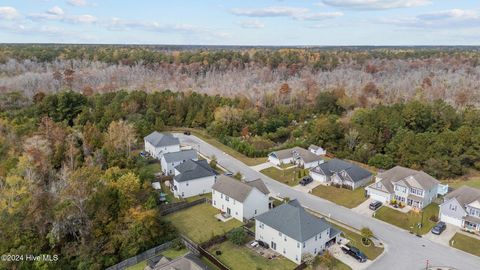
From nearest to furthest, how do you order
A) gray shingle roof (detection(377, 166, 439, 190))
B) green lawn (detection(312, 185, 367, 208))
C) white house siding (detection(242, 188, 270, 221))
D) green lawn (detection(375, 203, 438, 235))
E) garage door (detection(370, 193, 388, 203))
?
green lawn (detection(375, 203, 438, 235)), white house siding (detection(242, 188, 270, 221)), gray shingle roof (detection(377, 166, 439, 190)), garage door (detection(370, 193, 388, 203)), green lawn (detection(312, 185, 367, 208))

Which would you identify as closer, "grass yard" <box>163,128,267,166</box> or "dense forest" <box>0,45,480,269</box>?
"dense forest" <box>0,45,480,269</box>

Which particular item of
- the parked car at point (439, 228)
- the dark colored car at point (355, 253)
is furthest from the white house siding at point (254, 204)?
the parked car at point (439, 228)

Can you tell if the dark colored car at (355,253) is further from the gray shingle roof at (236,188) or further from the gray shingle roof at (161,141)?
the gray shingle roof at (161,141)

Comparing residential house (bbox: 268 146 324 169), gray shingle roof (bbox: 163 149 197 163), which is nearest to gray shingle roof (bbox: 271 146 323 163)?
residential house (bbox: 268 146 324 169)

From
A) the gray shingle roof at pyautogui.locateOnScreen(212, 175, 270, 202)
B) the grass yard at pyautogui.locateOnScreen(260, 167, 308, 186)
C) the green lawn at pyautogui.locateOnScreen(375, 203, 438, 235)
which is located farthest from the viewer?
the grass yard at pyautogui.locateOnScreen(260, 167, 308, 186)

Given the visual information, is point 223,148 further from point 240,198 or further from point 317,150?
point 240,198

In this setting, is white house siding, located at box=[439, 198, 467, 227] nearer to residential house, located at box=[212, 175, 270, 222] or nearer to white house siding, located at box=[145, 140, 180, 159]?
residential house, located at box=[212, 175, 270, 222]

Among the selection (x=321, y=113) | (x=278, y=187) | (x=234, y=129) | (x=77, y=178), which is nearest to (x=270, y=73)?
(x=321, y=113)
